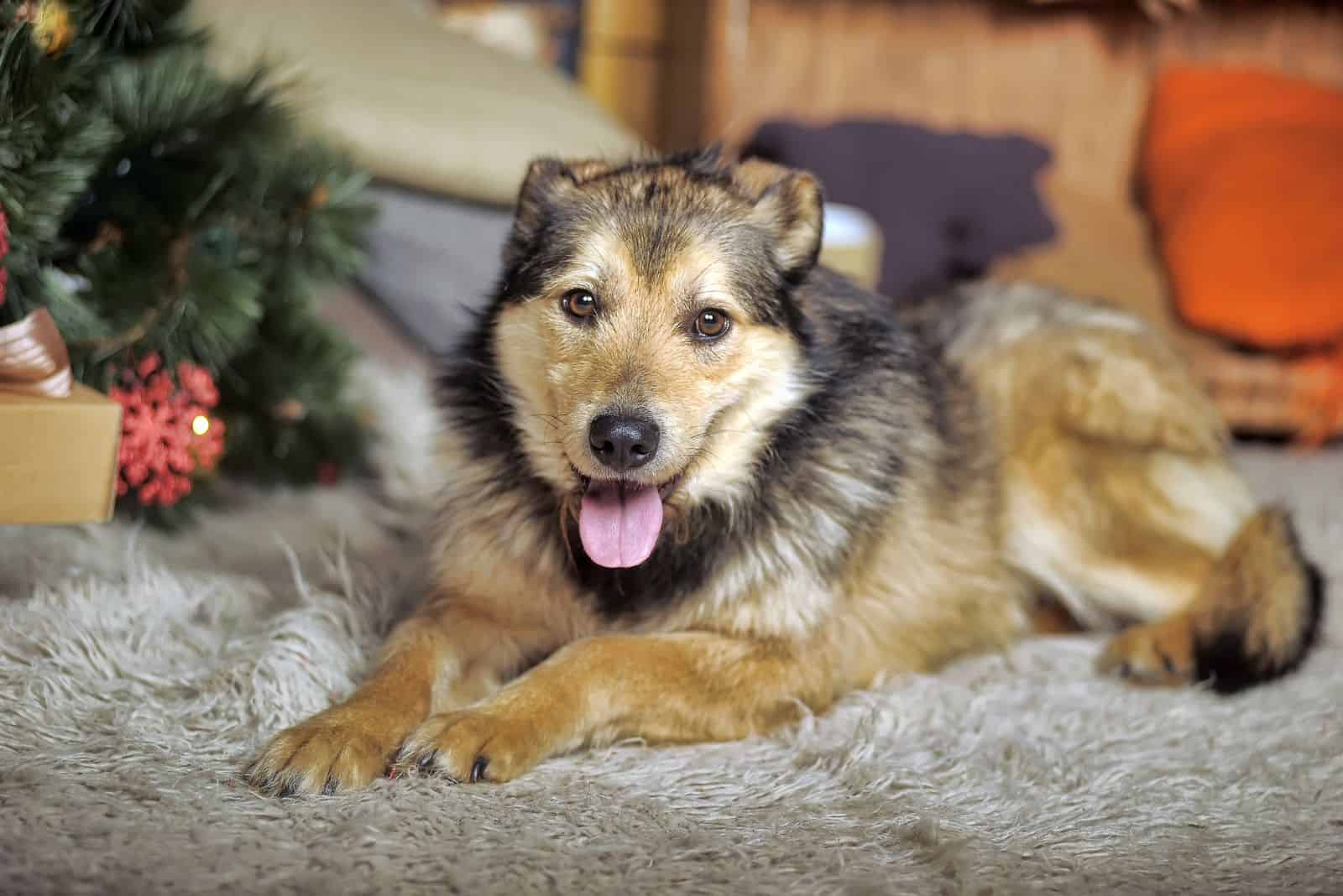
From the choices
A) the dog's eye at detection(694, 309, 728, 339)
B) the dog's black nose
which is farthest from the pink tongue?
the dog's eye at detection(694, 309, 728, 339)

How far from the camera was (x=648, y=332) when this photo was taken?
2.00 m

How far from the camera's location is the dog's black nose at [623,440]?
1.85m

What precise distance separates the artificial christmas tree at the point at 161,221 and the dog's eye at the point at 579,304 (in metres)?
0.79

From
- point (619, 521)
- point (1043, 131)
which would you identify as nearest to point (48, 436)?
point (619, 521)

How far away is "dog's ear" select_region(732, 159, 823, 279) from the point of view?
2.16 meters

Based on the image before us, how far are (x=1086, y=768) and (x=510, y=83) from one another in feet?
9.27

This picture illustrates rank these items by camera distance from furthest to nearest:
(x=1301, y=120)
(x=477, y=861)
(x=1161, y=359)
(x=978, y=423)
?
(x=1301, y=120), (x=1161, y=359), (x=978, y=423), (x=477, y=861)

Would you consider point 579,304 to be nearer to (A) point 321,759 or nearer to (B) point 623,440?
(B) point 623,440

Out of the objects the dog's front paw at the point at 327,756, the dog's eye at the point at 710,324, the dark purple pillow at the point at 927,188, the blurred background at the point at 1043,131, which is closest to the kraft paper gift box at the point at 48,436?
the dog's front paw at the point at 327,756

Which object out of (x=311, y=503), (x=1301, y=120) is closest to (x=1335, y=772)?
(x=311, y=503)

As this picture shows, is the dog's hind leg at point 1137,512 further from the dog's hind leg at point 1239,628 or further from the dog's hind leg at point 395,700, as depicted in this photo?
the dog's hind leg at point 395,700

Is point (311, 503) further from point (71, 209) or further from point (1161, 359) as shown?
point (1161, 359)

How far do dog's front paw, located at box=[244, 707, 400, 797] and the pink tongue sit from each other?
45cm

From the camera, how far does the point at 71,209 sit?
235 centimetres
